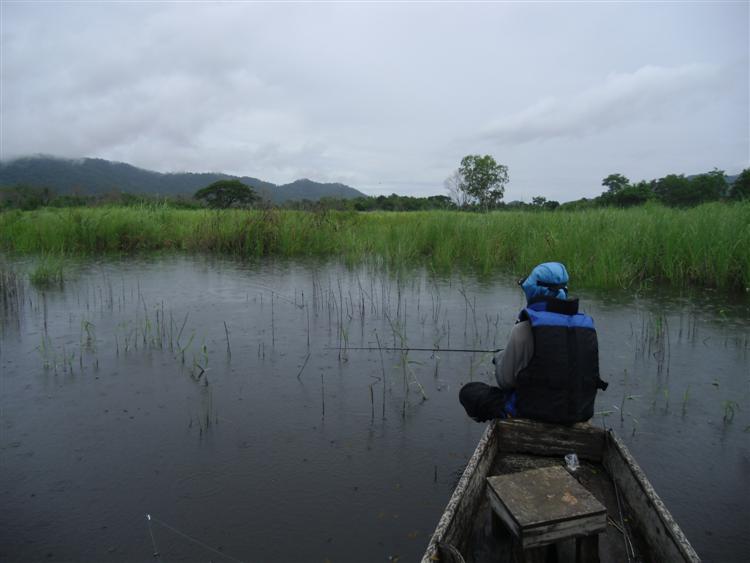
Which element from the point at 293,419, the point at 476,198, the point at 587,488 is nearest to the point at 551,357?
the point at 587,488

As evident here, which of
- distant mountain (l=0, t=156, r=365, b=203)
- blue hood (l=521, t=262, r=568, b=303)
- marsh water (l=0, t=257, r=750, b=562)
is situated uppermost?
distant mountain (l=0, t=156, r=365, b=203)

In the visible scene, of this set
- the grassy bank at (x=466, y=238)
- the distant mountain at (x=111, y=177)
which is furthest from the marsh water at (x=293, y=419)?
the distant mountain at (x=111, y=177)

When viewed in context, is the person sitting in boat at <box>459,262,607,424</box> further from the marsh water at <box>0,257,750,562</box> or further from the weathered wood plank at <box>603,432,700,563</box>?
the marsh water at <box>0,257,750,562</box>

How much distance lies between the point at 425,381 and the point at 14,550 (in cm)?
297

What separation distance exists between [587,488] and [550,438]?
32cm

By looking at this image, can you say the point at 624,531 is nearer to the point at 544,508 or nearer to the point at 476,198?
the point at 544,508

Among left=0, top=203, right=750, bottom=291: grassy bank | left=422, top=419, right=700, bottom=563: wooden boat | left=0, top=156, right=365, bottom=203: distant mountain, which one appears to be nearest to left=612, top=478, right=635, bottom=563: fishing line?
left=422, top=419, right=700, bottom=563: wooden boat

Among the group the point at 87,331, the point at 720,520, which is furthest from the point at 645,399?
the point at 87,331

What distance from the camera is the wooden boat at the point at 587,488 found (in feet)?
6.48

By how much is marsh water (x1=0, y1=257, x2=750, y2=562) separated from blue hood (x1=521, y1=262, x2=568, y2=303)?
1.18 metres

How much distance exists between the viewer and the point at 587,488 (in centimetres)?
256

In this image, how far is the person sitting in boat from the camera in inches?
105

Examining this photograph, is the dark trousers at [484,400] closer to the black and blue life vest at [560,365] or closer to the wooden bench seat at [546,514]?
the black and blue life vest at [560,365]

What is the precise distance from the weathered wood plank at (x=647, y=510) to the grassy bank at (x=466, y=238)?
18.7 ft
